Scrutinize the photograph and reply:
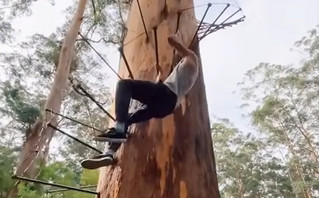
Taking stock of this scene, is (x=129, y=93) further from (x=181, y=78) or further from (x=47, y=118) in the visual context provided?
(x=47, y=118)

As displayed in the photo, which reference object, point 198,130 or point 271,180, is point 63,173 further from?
point 271,180

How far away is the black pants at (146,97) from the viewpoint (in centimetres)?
166

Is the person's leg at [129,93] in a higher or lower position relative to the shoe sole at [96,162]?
higher

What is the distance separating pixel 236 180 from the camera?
60.8ft

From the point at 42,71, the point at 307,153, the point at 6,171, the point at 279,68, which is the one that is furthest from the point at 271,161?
the point at 6,171

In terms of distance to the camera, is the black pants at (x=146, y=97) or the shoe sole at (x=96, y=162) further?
the black pants at (x=146, y=97)

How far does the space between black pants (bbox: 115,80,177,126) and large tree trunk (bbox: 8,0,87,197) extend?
4.50 metres

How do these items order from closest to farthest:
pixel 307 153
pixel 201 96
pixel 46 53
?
1. pixel 201 96
2. pixel 46 53
3. pixel 307 153

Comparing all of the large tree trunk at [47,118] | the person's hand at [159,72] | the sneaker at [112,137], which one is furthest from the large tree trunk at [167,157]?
the large tree trunk at [47,118]

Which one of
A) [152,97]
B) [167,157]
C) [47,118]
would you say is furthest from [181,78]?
[47,118]

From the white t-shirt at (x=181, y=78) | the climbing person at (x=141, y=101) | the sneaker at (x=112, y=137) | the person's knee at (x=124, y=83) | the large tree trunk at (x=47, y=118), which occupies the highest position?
the large tree trunk at (x=47, y=118)

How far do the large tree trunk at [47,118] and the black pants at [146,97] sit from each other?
4.50m

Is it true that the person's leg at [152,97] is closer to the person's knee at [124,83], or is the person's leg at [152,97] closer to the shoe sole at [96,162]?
the person's knee at [124,83]

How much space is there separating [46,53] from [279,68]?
35.4ft
